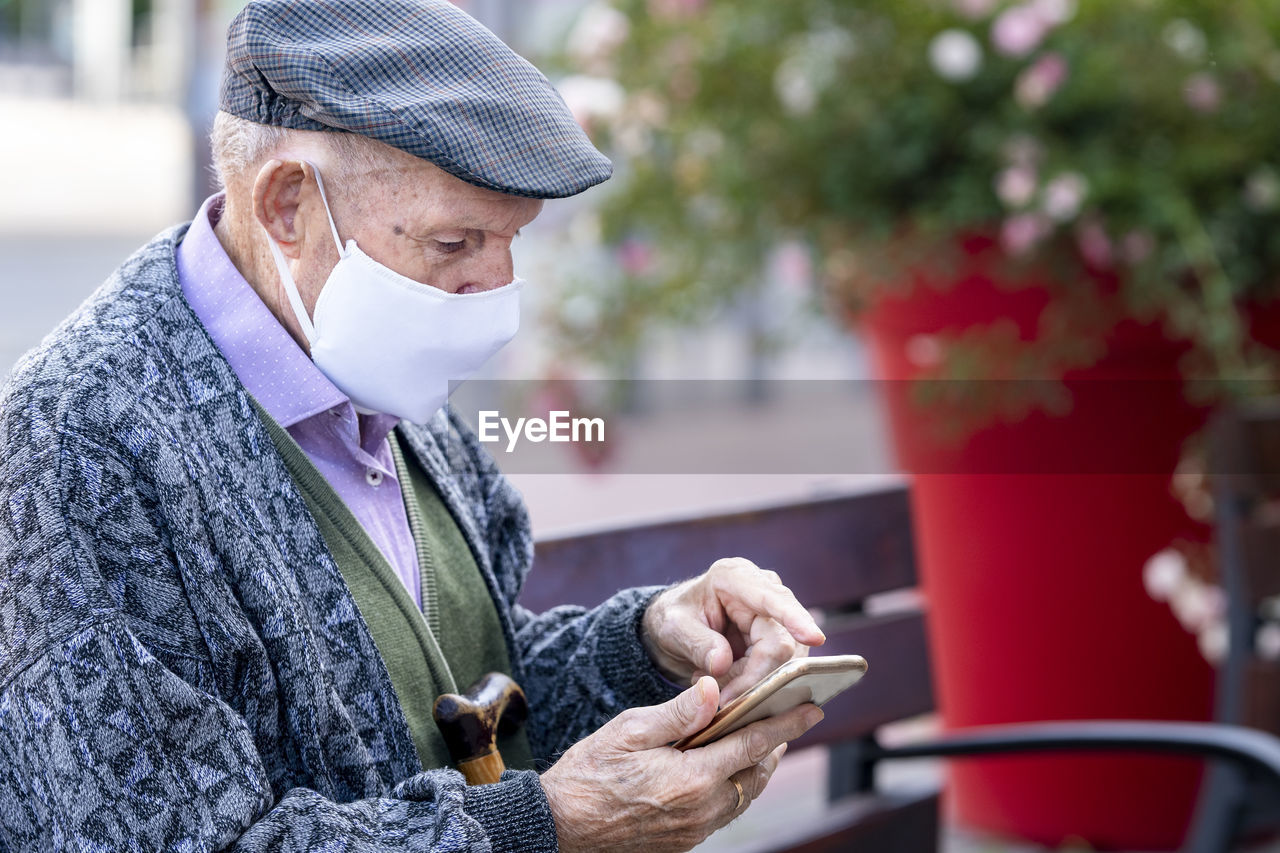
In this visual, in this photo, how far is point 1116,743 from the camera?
2115 millimetres

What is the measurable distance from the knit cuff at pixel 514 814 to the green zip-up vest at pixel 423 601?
0.52ft

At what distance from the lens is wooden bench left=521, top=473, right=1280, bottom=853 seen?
185 cm

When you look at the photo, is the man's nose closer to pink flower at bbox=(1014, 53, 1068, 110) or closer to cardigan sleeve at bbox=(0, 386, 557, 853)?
cardigan sleeve at bbox=(0, 386, 557, 853)

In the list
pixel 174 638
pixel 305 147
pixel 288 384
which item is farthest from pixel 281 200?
pixel 174 638

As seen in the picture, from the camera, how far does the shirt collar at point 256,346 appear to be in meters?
1.32

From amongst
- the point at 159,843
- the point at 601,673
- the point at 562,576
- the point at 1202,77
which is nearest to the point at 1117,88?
the point at 1202,77

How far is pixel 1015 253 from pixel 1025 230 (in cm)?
9

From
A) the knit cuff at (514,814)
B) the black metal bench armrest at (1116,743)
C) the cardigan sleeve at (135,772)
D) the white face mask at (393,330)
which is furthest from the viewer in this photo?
the black metal bench armrest at (1116,743)

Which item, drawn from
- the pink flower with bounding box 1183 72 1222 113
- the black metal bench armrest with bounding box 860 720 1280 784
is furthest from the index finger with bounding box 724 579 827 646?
the pink flower with bounding box 1183 72 1222 113

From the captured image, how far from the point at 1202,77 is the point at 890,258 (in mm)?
742

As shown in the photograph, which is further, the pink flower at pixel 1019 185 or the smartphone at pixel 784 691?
the pink flower at pixel 1019 185

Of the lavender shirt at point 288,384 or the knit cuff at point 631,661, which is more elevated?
the lavender shirt at point 288,384

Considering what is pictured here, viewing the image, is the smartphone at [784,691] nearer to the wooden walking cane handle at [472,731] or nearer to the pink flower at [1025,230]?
the wooden walking cane handle at [472,731]

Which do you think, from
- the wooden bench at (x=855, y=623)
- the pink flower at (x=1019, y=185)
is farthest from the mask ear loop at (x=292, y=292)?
the pink flower at (x=1019, y=185)
